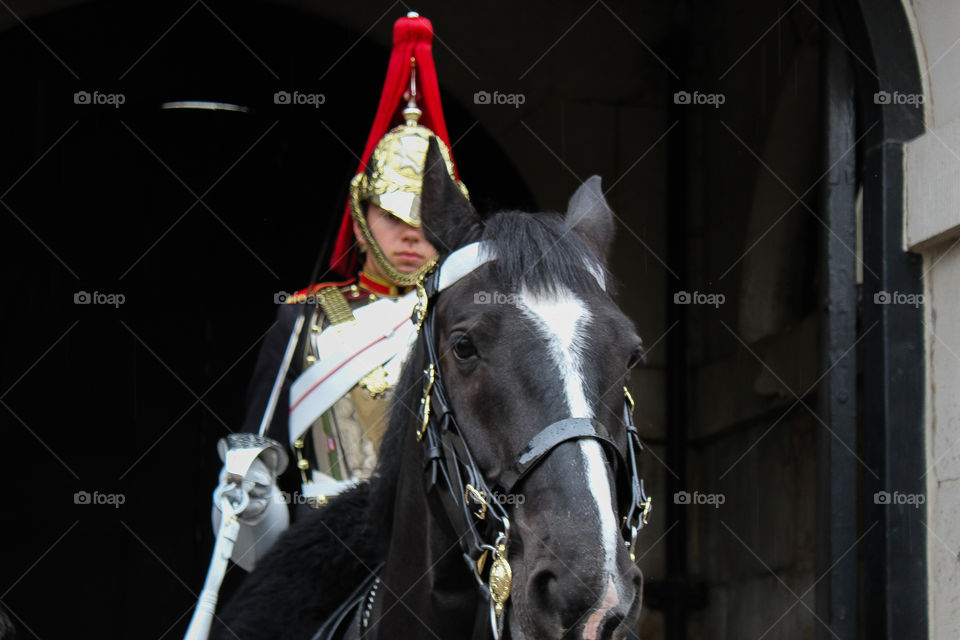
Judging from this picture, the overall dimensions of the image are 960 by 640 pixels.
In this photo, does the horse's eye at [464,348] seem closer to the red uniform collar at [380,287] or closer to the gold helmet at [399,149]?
the gold helmet at [399,149]

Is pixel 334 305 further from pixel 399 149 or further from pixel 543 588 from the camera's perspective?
pixel 543 588

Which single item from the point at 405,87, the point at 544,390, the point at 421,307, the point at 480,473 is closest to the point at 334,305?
the point at 405,87

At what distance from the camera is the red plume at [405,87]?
420 centimetres

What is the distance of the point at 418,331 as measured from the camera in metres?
2.72

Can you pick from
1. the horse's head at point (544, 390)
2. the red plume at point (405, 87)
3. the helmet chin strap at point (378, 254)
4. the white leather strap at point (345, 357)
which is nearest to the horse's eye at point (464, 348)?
the horse's head at point (544, 390)

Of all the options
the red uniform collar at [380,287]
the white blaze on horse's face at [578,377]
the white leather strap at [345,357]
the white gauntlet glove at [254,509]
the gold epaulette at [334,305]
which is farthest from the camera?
the red uniform collar at [380,287]

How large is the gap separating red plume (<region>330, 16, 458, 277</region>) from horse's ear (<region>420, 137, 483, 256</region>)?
1.52 metres

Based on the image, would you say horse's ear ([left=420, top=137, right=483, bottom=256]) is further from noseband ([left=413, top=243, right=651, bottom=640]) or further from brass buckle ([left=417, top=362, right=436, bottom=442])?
brass buckle ([left=417, top=362, right=436, bottom=442])

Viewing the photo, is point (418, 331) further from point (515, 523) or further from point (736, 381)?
point (736, 381)

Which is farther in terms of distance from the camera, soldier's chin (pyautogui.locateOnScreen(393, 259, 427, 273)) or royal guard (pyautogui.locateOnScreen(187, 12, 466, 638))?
soldier's chin (pyautogui.locateOnScreen(393, 259, 427, 273))

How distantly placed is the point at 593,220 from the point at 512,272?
0.43 meters

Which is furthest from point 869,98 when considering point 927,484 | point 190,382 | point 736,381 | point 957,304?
point 190,382

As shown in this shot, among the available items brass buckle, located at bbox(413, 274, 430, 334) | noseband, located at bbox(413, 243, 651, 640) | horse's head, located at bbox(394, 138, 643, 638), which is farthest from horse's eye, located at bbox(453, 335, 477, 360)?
brass buckle, located at bbox(413, 274, 430, 334)

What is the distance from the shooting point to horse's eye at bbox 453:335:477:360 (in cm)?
245
